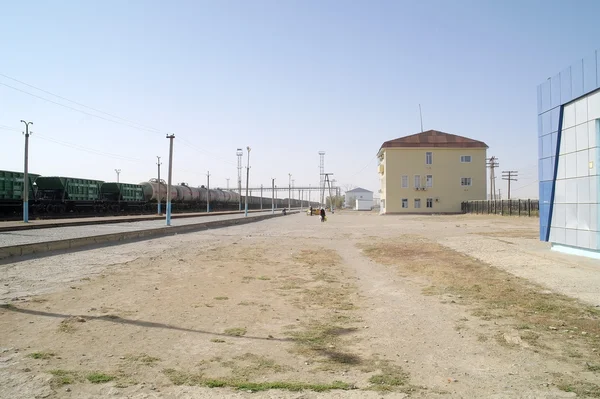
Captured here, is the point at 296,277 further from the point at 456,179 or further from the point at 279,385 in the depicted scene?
the point at 456,179

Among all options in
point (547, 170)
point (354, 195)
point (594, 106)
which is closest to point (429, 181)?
point (547, 170)

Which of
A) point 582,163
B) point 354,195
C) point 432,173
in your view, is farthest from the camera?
point 354,195

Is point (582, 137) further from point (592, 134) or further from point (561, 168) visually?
point (561, 168)

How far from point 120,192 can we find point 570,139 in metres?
37.0

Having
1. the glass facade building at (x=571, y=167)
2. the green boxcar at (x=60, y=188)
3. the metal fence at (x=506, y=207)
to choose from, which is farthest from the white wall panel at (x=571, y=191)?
the green boxcar at (x=60, y=188)

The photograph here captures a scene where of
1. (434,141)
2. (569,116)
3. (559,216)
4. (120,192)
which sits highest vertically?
(434,141)

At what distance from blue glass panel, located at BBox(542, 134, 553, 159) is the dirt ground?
14.9 ft

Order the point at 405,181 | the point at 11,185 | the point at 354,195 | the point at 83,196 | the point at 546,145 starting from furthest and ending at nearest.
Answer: the point at 354,195 → the point at 405,181 → the point at 83,196 → the point at 11,185 → the point at 546,145

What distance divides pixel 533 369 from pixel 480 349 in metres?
0.76

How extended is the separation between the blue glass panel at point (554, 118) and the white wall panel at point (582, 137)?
110 centimetres

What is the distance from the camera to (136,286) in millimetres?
9109

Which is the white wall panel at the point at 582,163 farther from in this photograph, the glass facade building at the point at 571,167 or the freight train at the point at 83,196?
the freight train at the point at 83,196

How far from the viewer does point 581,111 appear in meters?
13.0

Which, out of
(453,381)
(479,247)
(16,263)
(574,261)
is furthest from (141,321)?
(479,247)
